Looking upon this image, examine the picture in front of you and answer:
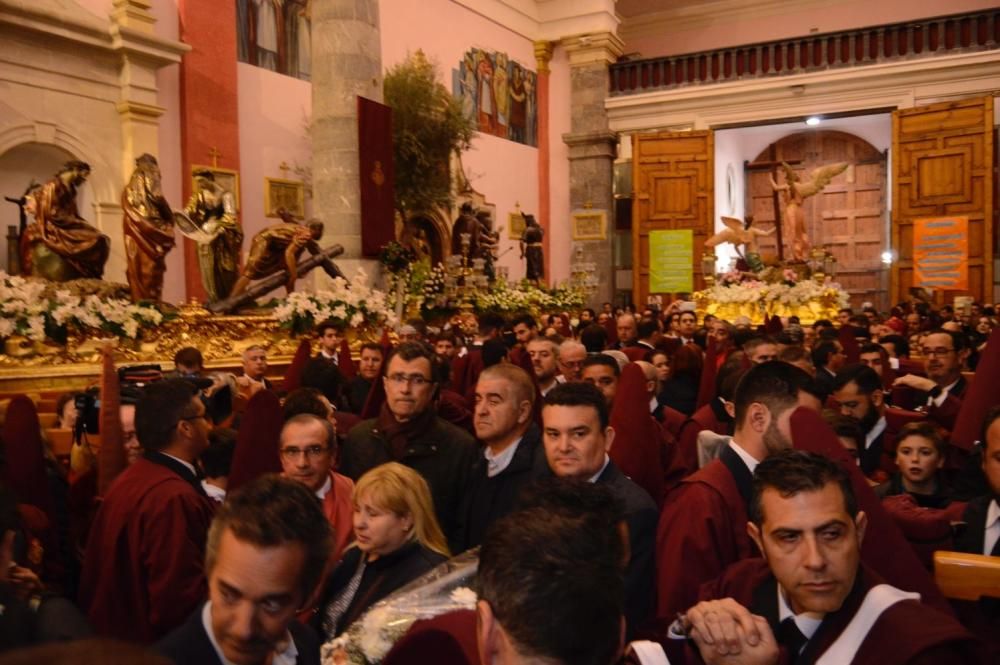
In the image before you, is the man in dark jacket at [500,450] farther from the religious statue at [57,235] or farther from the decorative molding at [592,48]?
the decorative molding at [592,48]

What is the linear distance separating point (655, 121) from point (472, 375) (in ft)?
54.9

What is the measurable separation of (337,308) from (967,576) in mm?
9472

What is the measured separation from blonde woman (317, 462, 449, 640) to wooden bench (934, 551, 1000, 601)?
1524 mm

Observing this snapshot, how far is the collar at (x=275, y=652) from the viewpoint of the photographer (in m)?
1.90

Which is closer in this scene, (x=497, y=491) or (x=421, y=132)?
(x=497, y=491)

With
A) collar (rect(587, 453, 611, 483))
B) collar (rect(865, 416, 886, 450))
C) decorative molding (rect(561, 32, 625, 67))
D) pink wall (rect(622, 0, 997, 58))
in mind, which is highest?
pink wall (rect(622, 0, 997, 58))

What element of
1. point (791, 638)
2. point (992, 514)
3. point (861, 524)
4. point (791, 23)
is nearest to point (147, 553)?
point (791, 638)

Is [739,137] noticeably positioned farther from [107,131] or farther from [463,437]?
[463,437]

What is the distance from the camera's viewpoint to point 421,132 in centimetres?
1702

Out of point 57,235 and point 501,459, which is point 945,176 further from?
point 501,459

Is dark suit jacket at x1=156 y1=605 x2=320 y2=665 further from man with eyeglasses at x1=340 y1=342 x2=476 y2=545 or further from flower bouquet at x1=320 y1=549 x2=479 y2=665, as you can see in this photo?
man with eyeglasses at x1=340 y1=342 x2=476 y2=545

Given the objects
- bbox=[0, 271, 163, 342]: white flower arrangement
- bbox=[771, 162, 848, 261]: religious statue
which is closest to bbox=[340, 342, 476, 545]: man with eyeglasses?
bbox=[0, 271, 163, 342]: white flower arrangement

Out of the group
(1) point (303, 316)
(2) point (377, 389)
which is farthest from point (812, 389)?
(1) point (303, 316)

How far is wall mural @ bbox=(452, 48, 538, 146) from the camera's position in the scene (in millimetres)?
20359
